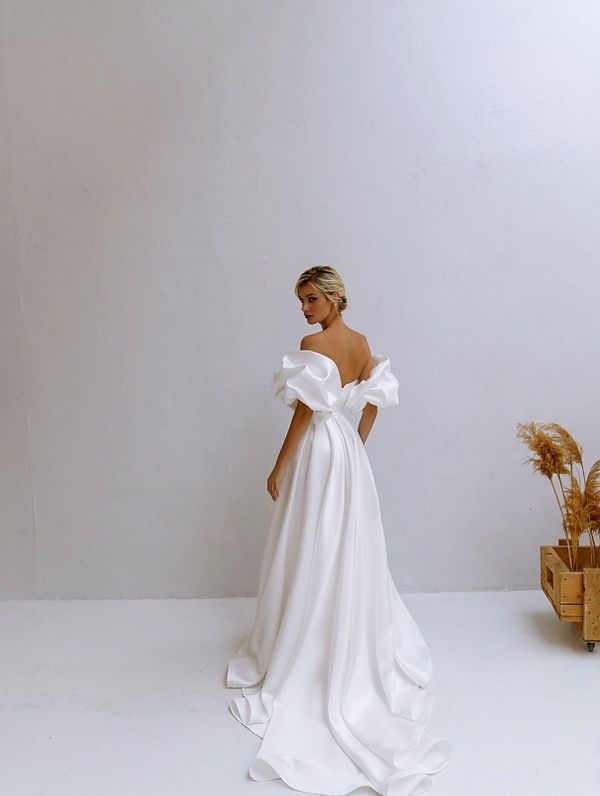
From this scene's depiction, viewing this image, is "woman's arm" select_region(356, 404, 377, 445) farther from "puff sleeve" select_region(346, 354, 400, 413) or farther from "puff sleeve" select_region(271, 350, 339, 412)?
"puff sleeve" select_region(271, 350, 339, 412)

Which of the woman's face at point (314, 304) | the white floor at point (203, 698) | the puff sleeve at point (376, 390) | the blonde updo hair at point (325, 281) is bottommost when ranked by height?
the white floor at point (203, 698)

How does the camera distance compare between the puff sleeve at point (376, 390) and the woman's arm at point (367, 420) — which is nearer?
the puff sleeve at point (376, 390)

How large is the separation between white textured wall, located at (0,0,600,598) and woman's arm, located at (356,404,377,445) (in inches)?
23.8

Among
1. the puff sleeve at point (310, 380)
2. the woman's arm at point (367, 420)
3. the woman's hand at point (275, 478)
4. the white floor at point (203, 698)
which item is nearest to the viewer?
the white floor at point (203, 698)

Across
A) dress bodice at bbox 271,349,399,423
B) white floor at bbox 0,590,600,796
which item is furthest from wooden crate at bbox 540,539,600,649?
dress bodice at bbox 271,349,399,423

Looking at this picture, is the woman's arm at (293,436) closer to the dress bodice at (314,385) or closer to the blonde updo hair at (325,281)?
the dress bodice at (314,385)

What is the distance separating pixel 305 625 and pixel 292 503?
46 centimetres

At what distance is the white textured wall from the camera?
153 inches

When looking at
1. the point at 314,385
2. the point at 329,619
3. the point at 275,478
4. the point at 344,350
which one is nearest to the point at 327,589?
the point at 329,619

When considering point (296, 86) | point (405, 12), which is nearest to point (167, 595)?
point (296, 86)

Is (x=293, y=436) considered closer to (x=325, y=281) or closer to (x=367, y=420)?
(x=367, y=420)

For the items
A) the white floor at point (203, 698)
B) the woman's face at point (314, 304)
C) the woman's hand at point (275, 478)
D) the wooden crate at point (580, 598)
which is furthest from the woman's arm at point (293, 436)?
the wooden crate at point (580, 598)

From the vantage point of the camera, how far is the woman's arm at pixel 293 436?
3.09 meters

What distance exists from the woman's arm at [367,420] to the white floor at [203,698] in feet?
3.19
